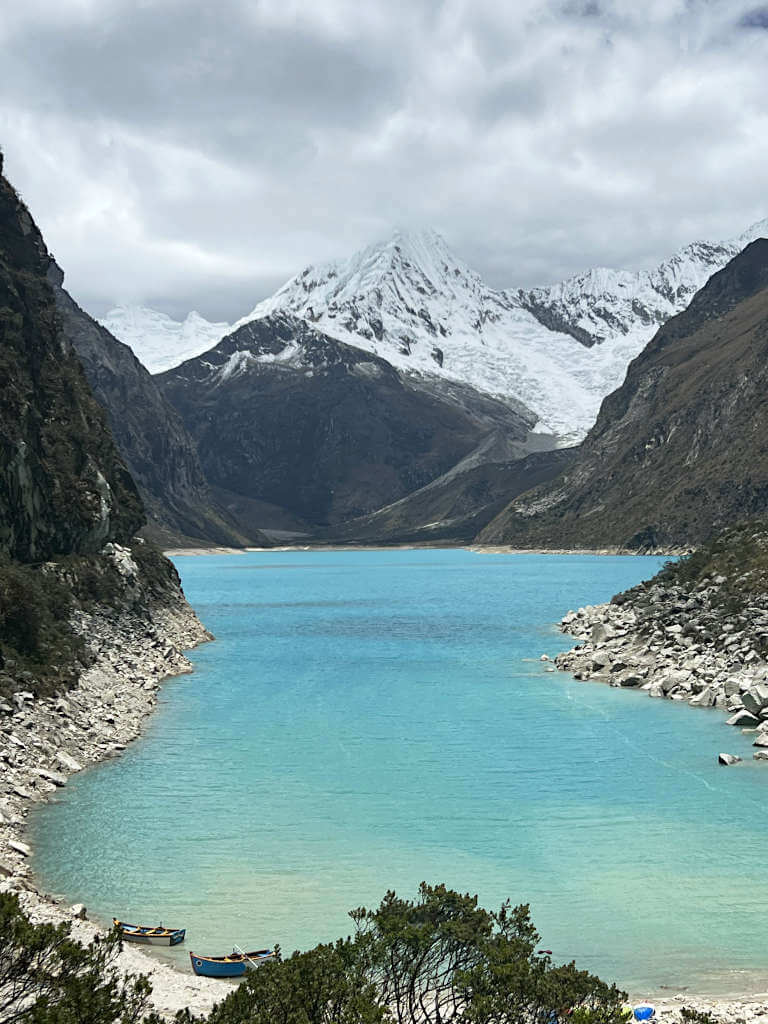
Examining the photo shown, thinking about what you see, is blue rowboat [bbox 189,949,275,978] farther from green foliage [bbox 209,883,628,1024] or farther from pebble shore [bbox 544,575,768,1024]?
pebble shore [bbox 544,575,768,1024]

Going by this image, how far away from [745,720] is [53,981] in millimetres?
36544

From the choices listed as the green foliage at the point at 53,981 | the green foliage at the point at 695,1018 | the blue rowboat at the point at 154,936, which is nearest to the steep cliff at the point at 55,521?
the blue rowboat at the point at 154,936

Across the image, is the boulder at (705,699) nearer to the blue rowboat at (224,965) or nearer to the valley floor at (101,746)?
the valley floor at (101,746)

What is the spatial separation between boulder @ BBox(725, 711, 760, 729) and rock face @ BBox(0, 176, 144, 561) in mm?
37934

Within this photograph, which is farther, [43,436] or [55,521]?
[43,436]

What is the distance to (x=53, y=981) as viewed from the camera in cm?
1330

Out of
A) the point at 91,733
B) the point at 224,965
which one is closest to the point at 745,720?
the point at 91,733

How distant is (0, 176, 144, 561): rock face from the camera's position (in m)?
51.7

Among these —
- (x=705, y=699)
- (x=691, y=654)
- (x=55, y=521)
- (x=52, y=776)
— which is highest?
(x=55, y=521)

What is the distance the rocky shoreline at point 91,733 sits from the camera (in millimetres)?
18672

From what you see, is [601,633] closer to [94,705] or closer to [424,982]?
[94,705]

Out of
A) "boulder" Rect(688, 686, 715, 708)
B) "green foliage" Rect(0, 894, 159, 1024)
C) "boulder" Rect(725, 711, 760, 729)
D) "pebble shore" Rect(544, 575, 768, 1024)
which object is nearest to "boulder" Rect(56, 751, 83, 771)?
"green foliage" Rect(0, 894, 159, 1024)

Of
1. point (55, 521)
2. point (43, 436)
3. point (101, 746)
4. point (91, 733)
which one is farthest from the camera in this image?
point (43, 436)

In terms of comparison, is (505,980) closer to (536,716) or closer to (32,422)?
(536,716)
